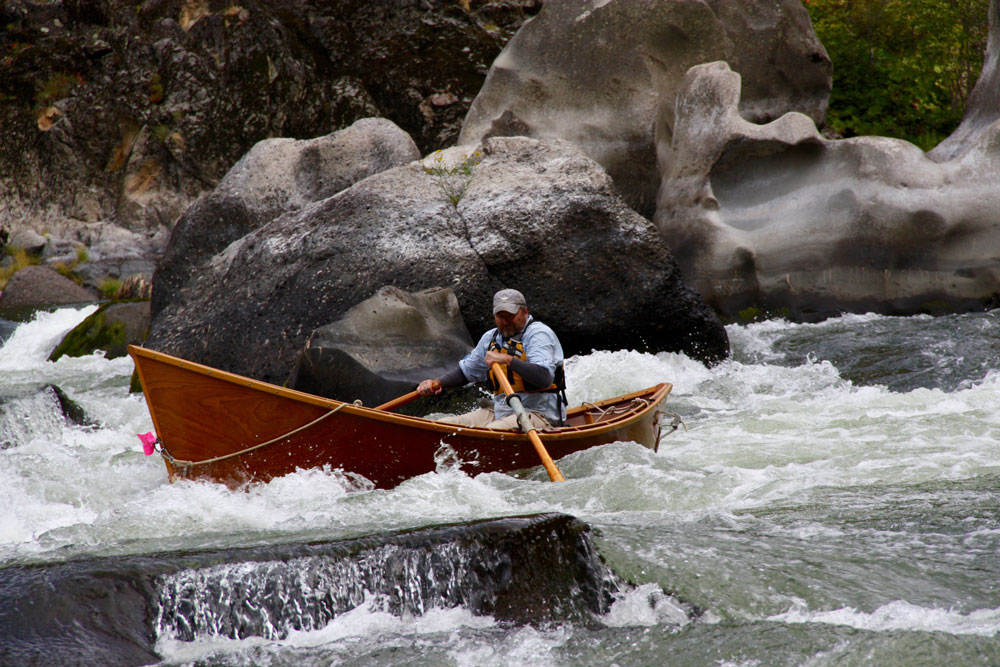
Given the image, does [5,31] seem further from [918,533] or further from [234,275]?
[918,533]

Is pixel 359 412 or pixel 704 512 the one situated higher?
pixel 359 412

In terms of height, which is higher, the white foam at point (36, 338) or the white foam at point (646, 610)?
the white foam at point (36, 338)

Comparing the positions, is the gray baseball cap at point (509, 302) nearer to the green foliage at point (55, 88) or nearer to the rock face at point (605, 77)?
the rock face at point (605, 77)

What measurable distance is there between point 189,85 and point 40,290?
7.67 metres

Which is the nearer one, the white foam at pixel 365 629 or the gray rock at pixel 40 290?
the white foam at pixel 365 629

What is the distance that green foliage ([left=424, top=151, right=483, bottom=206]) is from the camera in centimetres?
969

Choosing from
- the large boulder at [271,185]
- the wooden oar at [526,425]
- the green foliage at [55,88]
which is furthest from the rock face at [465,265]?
the green foliage at [55,88]

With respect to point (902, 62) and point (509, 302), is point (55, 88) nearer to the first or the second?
point (902, 62)

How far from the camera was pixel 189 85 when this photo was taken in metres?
23.7

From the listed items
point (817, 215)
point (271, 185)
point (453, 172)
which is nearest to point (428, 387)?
point (453, 172)

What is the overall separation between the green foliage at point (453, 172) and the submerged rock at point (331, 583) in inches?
258

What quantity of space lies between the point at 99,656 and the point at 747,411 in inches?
245

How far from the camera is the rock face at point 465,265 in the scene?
899cm

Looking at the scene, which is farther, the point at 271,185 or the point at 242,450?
the point at 271,185
